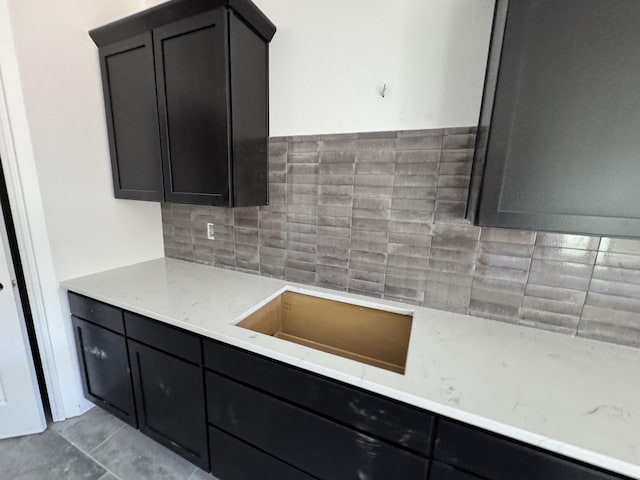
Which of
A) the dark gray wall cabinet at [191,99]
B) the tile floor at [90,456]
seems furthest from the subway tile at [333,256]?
the tile floor at [90,456]

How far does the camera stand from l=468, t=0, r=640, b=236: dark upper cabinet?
2.39 feet

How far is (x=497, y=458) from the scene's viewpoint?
733mm

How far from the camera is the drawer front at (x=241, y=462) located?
1.08 metres

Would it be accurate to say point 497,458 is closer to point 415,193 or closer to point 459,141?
point 415,193

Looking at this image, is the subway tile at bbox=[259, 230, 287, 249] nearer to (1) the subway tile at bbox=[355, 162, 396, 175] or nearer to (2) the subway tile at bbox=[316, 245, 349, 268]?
(2) the subway tile at bbox=[316, 245, 349, 268]

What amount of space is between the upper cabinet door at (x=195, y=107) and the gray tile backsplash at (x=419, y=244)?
1.16ft

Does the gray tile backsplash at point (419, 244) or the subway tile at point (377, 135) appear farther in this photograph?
the subway tile at point (377, 135)

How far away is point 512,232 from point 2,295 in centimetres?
253

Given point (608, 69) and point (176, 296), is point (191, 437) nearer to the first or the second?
point (176, 296)

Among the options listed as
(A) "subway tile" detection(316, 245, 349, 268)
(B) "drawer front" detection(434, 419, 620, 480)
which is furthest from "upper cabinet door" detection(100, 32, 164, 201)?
(B) "drawer front" detection(434, 419, 620, 480)

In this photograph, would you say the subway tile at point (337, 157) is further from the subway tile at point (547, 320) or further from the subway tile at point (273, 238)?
the subway tile at point (547, 320)

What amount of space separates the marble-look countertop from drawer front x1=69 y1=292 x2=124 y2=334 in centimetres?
6

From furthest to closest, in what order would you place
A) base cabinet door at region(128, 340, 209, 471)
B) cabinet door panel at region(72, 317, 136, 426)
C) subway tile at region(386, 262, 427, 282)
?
cabinet door panel at region(72, 317, 136, 426)
subway tile at region(386, 262, 427, 282)
base cabinet door at region(128, 340, 209, 471)

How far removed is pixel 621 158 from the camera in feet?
2.49
